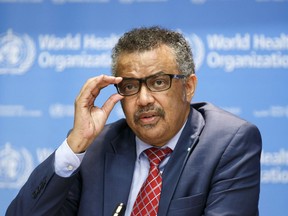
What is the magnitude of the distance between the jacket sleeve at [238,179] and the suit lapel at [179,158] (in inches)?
6.0

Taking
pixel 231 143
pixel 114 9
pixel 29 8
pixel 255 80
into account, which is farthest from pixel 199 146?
pixel 29 8

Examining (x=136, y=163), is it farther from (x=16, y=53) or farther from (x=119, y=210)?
(x=16, y=53)

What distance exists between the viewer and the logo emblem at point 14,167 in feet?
12.3

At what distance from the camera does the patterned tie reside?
2.27 meters

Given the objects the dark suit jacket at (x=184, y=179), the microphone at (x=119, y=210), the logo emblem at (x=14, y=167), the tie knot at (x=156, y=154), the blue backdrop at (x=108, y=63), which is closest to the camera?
the microphone at (x=119, y=210)

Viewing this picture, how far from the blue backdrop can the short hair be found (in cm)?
109

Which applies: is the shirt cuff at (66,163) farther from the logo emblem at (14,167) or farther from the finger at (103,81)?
the logo emblem at (14,167)

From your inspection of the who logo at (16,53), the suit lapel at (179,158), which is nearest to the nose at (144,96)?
the suit lapel at (179,158)

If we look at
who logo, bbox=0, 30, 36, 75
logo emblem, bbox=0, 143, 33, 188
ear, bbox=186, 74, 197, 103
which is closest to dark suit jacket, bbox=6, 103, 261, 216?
ear, bbox=186, 74, 197, 103

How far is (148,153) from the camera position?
2.46 m

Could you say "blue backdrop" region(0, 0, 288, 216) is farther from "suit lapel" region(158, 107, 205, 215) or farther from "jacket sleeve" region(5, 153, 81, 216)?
"jacket sleeve" region(5, 153, 81, 216)

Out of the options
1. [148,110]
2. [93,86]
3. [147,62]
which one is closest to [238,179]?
[148,110]

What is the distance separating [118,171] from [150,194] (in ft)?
0.63

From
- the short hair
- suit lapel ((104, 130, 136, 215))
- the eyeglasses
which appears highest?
the short hair
